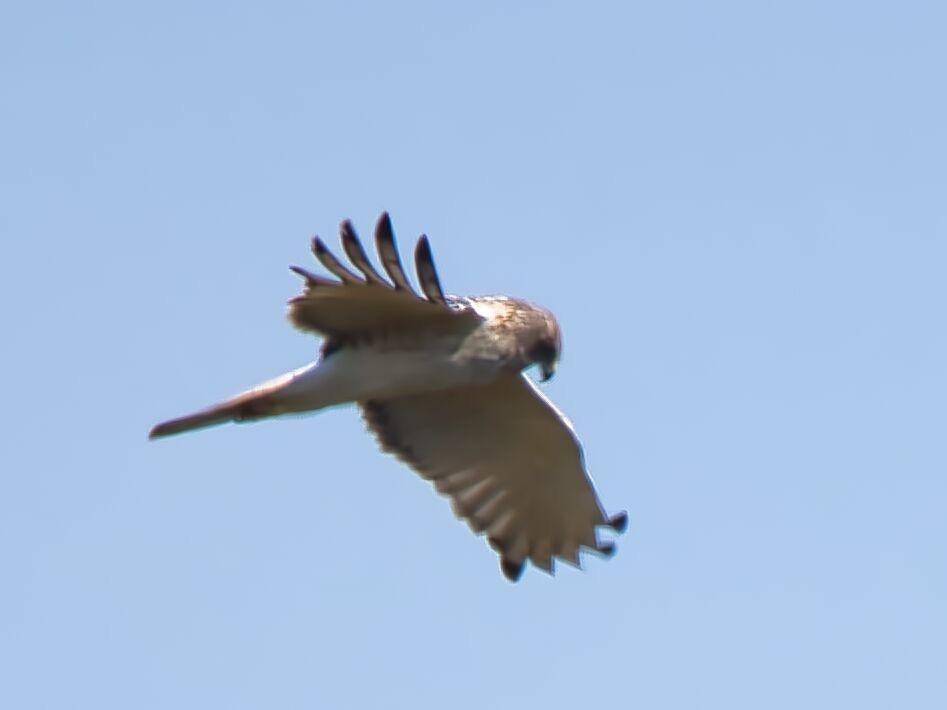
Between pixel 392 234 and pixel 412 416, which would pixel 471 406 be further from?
pixel 392 234

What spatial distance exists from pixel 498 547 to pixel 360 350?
196 centimetres

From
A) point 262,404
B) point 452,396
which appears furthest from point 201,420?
point 452,396

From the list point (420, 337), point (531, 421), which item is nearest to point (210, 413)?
point (420, 337)

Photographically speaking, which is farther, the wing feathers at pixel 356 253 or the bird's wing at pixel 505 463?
the bird's wing at pixel 505 463

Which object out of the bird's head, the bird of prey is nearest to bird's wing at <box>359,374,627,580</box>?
the bird of prey

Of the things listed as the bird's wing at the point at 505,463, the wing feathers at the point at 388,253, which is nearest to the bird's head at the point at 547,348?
the bird's wing at the point at 505,463

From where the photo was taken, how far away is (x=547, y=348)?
458 inches

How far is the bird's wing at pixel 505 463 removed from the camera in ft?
41.3

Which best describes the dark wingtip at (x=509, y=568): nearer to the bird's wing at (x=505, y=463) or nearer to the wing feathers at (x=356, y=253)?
the bird's wing at (x=505, y=463)

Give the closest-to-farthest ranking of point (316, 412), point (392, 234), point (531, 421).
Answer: point (392, 234)
point (316, 412)
point (531, 421)

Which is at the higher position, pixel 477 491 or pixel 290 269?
pixel 290 269

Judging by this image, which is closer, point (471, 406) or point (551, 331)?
point (551, 331)

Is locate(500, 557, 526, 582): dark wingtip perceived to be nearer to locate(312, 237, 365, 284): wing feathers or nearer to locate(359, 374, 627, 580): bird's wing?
locate(359, 374, 627, 580): bird's wing

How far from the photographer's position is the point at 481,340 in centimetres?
1145
